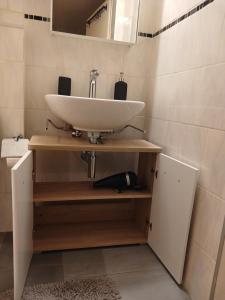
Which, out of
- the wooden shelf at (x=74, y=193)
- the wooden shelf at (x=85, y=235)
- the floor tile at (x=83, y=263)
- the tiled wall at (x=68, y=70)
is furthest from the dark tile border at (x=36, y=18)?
the floor tile at (x=83, y=263)

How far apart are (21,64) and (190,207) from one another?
1248 millimetres

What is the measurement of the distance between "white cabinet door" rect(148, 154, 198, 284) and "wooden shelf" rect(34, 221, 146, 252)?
19cm

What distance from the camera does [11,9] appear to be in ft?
4.65

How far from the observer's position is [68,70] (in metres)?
1.63

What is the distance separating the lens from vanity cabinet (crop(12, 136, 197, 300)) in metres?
1.16

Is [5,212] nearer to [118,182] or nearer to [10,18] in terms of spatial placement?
[118,182]

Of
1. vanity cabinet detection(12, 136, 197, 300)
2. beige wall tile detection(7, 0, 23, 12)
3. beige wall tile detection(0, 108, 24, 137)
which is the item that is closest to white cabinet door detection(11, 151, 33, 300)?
vanity cabinet detection(12, 136, 197, 300)

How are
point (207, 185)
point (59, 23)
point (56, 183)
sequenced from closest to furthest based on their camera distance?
point (207, 185) → point (59, 23) → point (56, 183)

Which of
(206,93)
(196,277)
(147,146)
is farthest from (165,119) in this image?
(196,277)

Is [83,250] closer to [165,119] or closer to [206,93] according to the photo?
[165,119]

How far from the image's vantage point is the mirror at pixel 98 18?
154cm

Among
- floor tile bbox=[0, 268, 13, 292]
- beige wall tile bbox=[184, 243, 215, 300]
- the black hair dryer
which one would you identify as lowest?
floor tile bbox=[0, 268, 13, 292]

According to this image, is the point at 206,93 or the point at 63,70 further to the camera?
the point at 63,70

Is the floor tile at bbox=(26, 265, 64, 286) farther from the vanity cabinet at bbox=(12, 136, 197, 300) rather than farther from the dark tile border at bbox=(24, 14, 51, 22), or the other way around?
the dark tile border at bbox=(24, 14, 51, 22)
